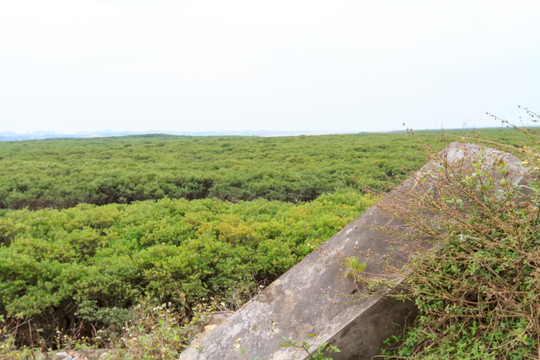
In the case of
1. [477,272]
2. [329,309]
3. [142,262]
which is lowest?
[142,262]

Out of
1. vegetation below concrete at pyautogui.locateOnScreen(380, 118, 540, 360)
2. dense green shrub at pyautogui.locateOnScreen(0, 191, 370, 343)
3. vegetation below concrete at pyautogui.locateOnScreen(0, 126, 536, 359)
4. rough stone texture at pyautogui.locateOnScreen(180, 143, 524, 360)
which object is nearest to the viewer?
vegetation below concrete at pyautogui.locateOnScreen(380, 118, 540, 360)

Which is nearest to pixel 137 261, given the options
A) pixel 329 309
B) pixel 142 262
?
pixel 142 262

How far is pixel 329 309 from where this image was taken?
280 centimetres

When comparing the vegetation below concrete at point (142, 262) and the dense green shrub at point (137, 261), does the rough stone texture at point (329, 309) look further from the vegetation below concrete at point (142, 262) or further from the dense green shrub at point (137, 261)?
the vegetation below concrete at point (142, 262)

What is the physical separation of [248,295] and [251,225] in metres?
1.25

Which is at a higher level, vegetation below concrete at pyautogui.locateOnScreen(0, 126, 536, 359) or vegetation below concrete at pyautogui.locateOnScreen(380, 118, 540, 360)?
vegetation below concrete at pyautogui.locateOnScreen(380, 118, 540, 360)

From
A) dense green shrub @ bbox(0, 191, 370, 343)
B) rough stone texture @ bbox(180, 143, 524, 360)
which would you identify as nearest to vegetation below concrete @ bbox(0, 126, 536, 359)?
dense green shrub @ bbox(0, 191, 370, 343)

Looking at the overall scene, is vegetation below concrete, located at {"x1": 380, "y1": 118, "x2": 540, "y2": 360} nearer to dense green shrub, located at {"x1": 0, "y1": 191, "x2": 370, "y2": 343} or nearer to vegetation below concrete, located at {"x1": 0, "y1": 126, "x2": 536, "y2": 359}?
vegetation below concrete, located at {"x1": 0, "y1": 126, "x2": 536, "y2": 359}

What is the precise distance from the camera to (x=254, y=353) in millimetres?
2734

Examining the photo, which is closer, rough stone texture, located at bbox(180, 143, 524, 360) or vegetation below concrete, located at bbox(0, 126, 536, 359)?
rough stone texture, located at bbox(180, 143, 524, 360)

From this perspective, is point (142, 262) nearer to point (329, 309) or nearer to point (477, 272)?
point (329, 309)

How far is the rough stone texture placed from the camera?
2.70 m

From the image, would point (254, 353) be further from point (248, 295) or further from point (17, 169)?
point (17, 169)

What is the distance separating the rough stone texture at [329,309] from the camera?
2.70 metres
